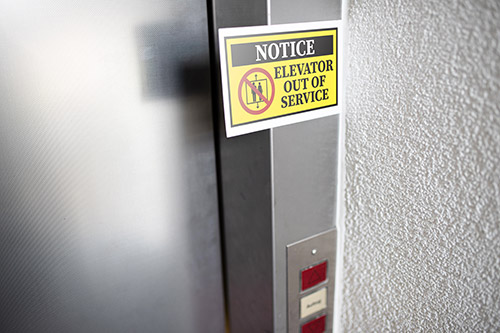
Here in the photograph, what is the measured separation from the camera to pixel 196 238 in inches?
30.9

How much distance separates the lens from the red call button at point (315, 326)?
862 millimetres

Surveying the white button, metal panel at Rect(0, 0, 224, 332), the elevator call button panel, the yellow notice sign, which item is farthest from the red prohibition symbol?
the white button

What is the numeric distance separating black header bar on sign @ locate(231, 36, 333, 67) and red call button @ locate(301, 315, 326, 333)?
0.52 m

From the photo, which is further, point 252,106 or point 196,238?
point 196,238

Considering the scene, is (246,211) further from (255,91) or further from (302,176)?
(255,91)

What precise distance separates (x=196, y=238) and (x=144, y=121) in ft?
0.77

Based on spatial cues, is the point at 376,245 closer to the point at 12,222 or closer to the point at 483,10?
the point at 483,10

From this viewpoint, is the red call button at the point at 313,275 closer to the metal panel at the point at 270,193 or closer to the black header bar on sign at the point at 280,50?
the metal panel at the point at 270,193

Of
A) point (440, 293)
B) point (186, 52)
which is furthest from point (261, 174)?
point (440, 293)

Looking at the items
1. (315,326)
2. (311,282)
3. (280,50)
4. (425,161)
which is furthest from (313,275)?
(280,50)

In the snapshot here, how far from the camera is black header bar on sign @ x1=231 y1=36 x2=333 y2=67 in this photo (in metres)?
0.62

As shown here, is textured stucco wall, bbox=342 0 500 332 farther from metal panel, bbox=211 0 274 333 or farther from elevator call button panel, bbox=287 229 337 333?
metal panel, bbox=211 0 274 333

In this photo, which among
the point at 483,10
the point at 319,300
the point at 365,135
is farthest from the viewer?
the point at 319,300

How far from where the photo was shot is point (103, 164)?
68cm
